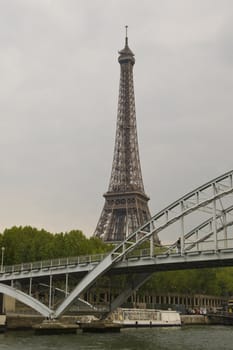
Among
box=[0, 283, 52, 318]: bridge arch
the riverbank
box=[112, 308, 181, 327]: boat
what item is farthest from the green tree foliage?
box=[0, 283, 52, 318]: bridge arch

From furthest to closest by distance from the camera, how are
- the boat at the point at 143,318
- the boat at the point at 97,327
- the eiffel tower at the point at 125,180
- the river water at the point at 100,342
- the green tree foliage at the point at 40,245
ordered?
the eiffel tower at the point at 125,180 < the green tree foliage at the point at 40,245 < the boat at the point at 143,318 < the boat at the point at 97,327 < the river water at the point at 100,342

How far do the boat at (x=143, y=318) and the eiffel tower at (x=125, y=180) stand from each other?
37.6m

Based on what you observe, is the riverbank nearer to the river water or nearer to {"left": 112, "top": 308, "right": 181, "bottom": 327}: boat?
the river water

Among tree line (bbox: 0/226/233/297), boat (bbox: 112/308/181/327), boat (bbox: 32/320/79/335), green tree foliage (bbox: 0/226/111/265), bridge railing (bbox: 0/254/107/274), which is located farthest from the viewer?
tree line (bbox: 0/226/233/297)

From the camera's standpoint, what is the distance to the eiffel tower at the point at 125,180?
11299 cm

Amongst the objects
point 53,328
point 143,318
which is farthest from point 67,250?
point 53,328

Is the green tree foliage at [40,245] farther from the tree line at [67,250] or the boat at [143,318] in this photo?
the boat at [143,318]

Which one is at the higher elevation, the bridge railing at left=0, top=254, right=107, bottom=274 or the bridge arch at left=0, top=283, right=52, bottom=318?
the bridge railing at left=0, top=254, right=107, bottom=274

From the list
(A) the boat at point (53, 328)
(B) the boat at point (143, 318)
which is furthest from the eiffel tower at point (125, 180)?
(A) the boat at point (53, 328)

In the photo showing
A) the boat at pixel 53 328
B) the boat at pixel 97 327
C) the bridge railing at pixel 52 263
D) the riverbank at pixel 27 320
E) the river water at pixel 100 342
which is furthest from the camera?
the riverbank at pixel 27 320

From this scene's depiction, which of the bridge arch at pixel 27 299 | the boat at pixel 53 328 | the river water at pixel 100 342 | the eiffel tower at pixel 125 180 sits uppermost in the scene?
the eiffel tower at pixel 125 180

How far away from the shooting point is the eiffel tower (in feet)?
371

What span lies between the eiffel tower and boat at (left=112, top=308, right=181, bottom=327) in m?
37.6

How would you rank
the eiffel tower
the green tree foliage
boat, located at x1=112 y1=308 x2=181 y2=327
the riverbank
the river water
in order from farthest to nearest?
the eiffel tower < the green tree foliage < boat, located at x1=112 y1=308 x2=181 y2=327 < the riverbank < the river water
